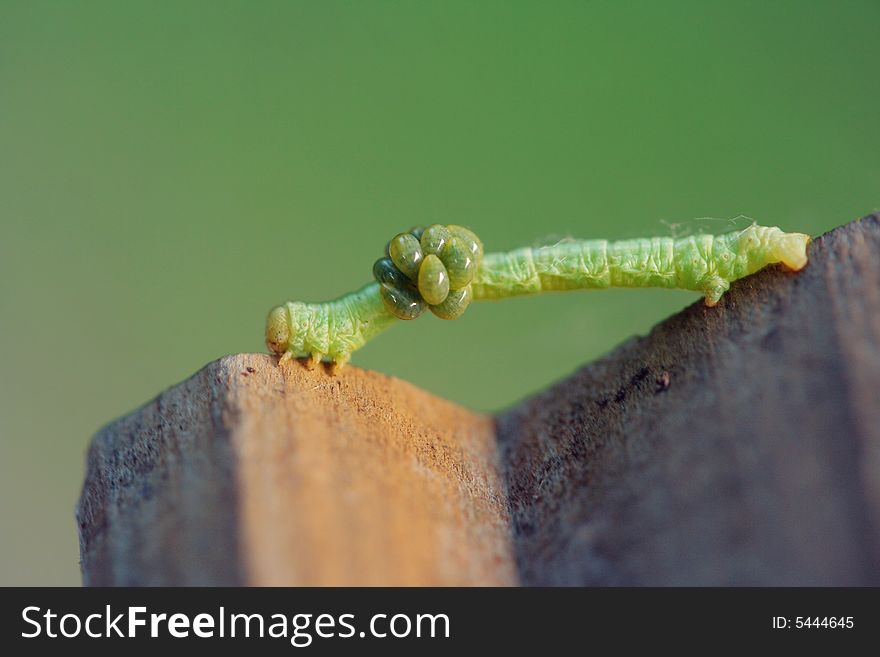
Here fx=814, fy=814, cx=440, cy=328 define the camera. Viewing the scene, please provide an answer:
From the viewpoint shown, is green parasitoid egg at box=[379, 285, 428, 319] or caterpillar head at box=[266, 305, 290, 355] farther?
green parasitoid egg at box=[379, 285, 428, 319]

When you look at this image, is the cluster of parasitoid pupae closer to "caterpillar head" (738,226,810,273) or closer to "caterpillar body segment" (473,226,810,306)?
"caterpillar body segment" (473,226,810,306)

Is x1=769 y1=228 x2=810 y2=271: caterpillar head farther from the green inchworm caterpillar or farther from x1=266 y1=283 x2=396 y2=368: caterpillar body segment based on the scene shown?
x1=266 y1=283 x2=396 y2=368: caterpillar body segment

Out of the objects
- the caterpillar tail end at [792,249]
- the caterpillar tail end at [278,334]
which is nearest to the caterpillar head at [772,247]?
the caterpillar tail end at [792,249]

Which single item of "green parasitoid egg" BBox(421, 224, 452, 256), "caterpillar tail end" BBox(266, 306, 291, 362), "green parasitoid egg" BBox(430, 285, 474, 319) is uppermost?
"green parasitoid egg" BBox(421, 224, 452, 256)

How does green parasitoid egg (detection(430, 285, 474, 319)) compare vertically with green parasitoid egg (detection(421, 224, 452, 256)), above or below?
below

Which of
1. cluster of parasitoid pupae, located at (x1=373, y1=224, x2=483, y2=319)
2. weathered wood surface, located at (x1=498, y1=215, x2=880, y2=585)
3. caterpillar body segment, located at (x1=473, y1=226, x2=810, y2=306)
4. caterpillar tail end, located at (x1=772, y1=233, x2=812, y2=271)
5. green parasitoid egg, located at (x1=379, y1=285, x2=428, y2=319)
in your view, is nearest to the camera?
weathered wood surface, located at (x1=498, y1=215, x2=880, y2=585)

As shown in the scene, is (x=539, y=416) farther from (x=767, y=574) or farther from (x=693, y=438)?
(x=767, y=574)

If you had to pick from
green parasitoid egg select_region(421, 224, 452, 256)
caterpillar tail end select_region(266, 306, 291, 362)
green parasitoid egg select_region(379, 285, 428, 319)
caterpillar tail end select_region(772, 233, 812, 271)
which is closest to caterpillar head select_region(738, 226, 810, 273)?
caterpillar tail end select_region(772, 233, 812, 271)

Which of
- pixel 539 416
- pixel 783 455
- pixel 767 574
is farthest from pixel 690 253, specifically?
pixel 767 574

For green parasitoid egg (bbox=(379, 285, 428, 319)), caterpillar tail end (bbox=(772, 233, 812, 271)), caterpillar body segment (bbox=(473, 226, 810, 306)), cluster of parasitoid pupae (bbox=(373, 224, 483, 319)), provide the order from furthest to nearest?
green parasitoid egg (bbox=(379, 285, 428, 319)) < cluster of parasitoid pupae (bbox=(373, 224, 483, 319)) < caterpillar body segment (bbox=(473, 226, 810, 306)) < caterpillar tail end (bbox=(772, 233, 812, 271))
